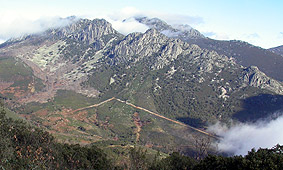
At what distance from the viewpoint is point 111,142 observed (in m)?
199

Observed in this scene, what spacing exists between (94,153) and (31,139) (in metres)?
26.0

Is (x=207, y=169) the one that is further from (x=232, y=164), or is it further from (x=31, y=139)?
(x=31, y=139)

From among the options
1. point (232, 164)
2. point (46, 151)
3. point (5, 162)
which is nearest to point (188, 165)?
point (232, 164)

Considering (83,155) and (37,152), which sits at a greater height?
(37,152)

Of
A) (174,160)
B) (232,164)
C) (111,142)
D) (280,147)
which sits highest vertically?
(280,147)

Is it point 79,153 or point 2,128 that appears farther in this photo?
point 79,153

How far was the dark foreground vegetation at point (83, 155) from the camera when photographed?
5173cm

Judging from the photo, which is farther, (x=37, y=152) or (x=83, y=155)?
(x=83, y=155)

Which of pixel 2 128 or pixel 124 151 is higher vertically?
pixel 2 128

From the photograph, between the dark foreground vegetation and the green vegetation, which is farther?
the green vegetation

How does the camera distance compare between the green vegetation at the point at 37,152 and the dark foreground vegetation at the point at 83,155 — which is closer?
the dark foreground vegetation at the point at 83,155

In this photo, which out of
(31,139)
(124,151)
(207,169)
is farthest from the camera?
(124,151)

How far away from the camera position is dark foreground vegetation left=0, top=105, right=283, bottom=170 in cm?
5173

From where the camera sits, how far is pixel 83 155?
291 ft
